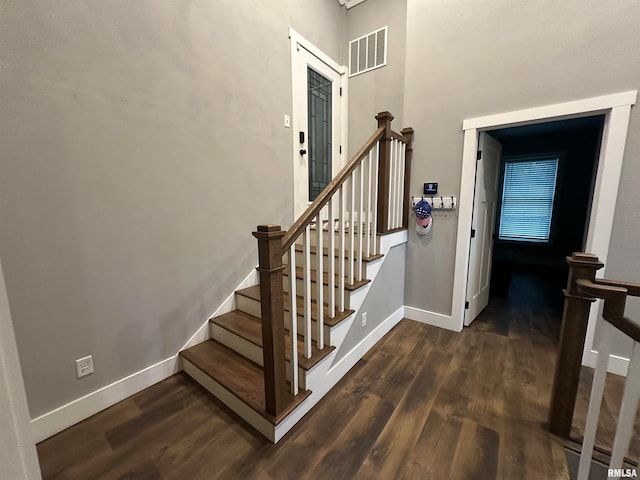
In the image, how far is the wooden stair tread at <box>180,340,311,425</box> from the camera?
1.55m

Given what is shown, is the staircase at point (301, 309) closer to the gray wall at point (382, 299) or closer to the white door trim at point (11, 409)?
the gray wall at point (382, 299)

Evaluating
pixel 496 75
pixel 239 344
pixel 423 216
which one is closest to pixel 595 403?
pixel 423 216

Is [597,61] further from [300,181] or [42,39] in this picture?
[42,39]

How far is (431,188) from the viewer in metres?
2.62

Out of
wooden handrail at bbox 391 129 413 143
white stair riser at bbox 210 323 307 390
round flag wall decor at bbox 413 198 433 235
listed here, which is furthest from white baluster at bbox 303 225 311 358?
round flag wall decor at bbox 413 198 433 235

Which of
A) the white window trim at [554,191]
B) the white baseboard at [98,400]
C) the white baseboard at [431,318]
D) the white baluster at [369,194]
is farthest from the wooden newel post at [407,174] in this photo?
the white window trim at [554,191]

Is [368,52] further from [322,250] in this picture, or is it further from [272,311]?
[272,311]

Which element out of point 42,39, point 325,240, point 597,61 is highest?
point 597,61

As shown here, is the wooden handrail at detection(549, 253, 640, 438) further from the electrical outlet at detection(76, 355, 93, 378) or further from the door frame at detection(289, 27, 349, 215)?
the electrical outlet at detection(76, 355, 93, 378)

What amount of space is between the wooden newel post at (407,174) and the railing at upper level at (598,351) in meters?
1.49

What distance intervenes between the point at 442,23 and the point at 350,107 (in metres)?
1.27

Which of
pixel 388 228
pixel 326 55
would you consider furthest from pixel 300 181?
pixel 326 55

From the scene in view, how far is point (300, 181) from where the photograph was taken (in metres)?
2.95

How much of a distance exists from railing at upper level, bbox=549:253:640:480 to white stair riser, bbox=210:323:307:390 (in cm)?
139
